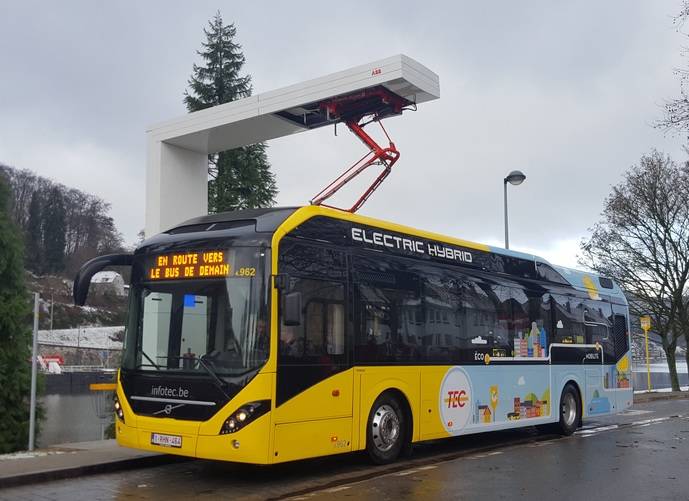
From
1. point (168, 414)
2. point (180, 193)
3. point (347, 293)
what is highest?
point (180, 193)

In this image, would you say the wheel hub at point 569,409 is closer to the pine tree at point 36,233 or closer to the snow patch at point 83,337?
the snow patch at point 83,337

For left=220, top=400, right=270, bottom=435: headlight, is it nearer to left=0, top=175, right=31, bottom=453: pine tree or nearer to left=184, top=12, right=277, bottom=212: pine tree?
left=0, top=175, right=31, bottom=453: pine tree

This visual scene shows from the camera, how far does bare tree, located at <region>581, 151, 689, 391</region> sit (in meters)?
31.4

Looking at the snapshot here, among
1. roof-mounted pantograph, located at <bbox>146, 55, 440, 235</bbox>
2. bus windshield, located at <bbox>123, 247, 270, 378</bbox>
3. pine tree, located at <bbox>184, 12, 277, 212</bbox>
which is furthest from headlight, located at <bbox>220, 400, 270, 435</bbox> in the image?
pine tree, located at <bbox>184, 12, 277, 212</bbox>

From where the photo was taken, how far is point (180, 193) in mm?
15031

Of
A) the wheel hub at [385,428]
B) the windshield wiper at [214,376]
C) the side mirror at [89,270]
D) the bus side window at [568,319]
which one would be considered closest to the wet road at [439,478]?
the wheel hub at [385,428]

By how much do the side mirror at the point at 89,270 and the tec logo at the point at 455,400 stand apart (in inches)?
201

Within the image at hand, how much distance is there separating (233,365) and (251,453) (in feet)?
3.26

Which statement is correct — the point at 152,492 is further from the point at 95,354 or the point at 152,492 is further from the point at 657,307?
the point at 95,354

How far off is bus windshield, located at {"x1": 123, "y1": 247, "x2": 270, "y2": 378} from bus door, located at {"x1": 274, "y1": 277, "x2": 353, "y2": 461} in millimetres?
431

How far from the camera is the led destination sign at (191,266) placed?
8.49m

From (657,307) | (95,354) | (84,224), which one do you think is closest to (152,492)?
(657,307)

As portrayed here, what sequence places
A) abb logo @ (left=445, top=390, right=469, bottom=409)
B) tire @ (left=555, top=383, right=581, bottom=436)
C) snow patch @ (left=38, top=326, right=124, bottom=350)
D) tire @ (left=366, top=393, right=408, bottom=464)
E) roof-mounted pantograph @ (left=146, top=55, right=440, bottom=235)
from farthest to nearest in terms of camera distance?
snow patch @ (left=38, top=326, right=124, bottom=350) < tire @ (left=555, top=383, right=581, bottom=436) < roof-mounted pantograph @ (left=146, top=55, right=440, bottom=235) < abb logo @ (left=445, top=390, right=469, bottom=409) < tire @ (left=366, top=393, right=408, bottom=464)

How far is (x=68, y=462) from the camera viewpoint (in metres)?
9.69
